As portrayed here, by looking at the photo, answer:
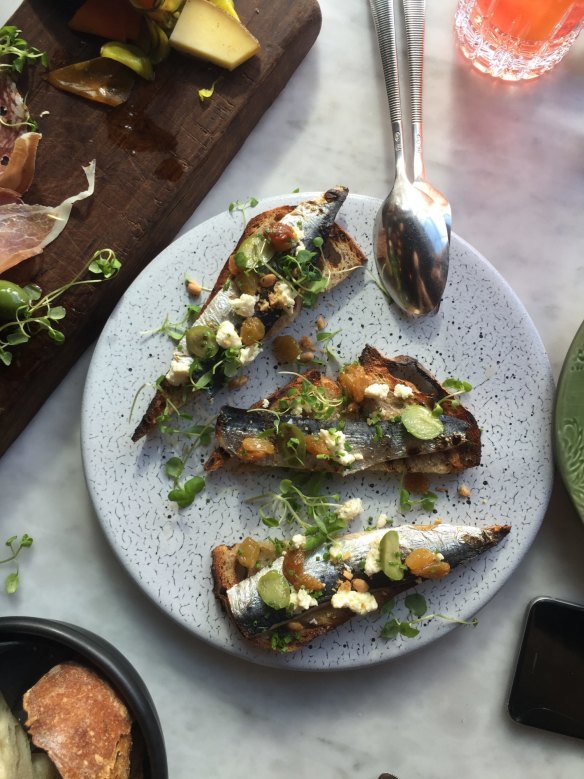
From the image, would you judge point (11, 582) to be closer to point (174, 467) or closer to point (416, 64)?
point (174, 467)

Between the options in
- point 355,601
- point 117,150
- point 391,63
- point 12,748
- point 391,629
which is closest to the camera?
point 12,748

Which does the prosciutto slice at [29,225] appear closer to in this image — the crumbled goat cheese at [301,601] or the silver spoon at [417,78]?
the silver spoon at [417,78]

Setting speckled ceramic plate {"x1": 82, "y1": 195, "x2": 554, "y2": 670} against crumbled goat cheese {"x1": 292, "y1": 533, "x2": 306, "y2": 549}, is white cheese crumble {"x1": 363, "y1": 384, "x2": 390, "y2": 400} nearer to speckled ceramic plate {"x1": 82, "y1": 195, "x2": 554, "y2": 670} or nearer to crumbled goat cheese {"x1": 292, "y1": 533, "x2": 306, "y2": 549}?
speckled ceramic plate {"x1": 82, "y1": 195, "x2": 554, "y2": 670}

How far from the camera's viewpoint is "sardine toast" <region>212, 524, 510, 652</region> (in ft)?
6.86

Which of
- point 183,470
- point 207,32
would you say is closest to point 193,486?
point 183,470

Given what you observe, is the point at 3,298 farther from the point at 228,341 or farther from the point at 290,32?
the point at 290,32

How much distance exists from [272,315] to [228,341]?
164 millimetres

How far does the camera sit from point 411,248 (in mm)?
2270

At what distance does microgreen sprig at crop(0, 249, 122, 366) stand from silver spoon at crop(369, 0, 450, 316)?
0.83 metres

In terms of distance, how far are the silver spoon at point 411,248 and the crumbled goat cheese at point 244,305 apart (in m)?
0.44

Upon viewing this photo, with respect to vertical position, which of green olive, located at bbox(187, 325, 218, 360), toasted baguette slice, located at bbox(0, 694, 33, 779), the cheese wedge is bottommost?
toasted baguette slice, located at bbox(0, 694, 33, 779)

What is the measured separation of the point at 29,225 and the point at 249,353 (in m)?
0.76

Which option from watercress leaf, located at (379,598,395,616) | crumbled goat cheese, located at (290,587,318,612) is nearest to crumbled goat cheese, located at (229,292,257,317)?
crumbled goat cheese, located at (290,587,318,612)

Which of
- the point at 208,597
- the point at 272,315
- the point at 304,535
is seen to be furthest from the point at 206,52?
the point at 208,597
